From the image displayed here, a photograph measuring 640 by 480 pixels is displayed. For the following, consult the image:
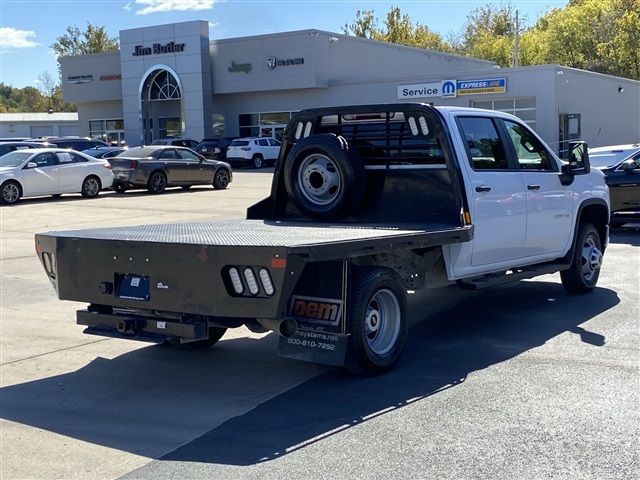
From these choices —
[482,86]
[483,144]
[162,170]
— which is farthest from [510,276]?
[482,86]

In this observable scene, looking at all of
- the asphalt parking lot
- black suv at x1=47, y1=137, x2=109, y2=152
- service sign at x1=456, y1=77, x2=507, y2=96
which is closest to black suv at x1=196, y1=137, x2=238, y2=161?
black suv at x1=47, y1=137, x2=109, y2=152

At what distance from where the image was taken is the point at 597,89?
4362cm

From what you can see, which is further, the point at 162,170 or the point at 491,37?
the point at 491,37

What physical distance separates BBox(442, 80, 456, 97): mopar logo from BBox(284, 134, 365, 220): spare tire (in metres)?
35.0

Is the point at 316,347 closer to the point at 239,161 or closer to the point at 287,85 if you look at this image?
the point at 239,161

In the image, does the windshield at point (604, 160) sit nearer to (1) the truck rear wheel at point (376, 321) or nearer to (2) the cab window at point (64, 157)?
(1) the truck rear wheel at point (376, 321)

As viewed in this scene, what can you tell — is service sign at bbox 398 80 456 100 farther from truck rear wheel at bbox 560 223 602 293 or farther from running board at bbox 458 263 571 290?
running board at bbox 458 263 571 290

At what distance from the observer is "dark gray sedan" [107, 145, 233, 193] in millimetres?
25953

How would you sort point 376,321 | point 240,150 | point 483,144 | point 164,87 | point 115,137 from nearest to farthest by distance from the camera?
point 376,321 < point 483,144 < point 240,150 < point 164,87 < point 115,137

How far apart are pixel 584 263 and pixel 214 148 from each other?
122ft

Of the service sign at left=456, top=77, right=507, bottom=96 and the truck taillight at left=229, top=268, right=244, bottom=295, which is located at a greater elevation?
the service sign at left=456, top=77, right=507, bottom=96

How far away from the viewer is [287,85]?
158 feet

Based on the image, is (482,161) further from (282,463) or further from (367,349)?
(282,463)

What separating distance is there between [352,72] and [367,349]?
44924mm
